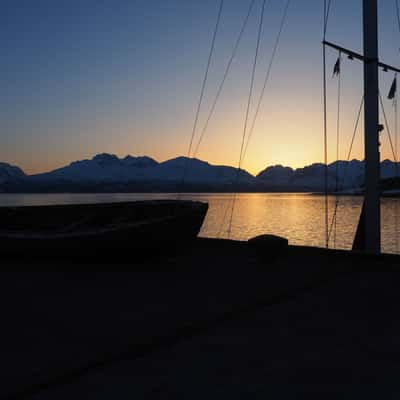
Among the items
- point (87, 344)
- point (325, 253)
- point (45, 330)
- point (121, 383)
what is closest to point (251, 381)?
point (121, 383)

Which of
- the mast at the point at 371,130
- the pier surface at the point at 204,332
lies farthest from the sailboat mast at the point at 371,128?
the pier surface at the point at 204,332

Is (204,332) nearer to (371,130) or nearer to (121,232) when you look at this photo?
(121,232)

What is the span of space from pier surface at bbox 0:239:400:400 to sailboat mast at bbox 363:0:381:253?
69cm

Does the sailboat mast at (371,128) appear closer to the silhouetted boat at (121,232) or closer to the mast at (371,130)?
the mast at (371,130)

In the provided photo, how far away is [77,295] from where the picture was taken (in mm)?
6355

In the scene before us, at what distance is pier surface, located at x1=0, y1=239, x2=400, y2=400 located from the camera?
331 cm

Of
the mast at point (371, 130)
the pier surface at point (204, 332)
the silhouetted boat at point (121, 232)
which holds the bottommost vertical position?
the pier surface at point (204, 332)

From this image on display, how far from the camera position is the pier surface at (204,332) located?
3.31 m

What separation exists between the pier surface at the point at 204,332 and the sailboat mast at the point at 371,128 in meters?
0.69

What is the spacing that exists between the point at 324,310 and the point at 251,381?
88.4 inches

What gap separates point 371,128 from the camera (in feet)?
28.1

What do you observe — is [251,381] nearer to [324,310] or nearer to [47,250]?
[324,310]

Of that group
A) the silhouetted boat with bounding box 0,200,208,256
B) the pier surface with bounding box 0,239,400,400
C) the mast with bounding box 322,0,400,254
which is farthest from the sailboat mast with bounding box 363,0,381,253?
the silhouetted boat with bounding box 0,200,208,256

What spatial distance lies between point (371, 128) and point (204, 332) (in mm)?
6124
